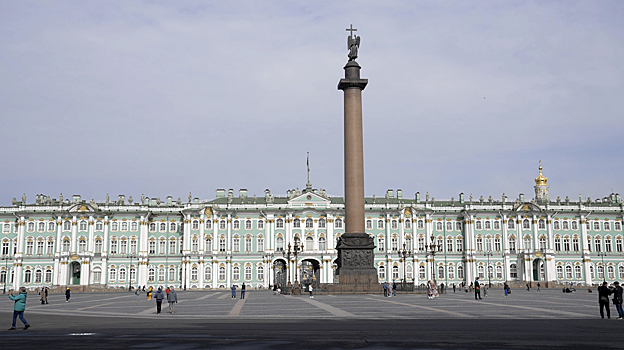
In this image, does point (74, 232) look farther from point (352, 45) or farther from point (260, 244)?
point (352, 45)

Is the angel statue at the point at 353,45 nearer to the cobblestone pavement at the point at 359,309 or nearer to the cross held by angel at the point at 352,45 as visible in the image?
the cross held by angel at the point at 352,45

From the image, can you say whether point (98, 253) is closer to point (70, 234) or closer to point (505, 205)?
point (70, 234)

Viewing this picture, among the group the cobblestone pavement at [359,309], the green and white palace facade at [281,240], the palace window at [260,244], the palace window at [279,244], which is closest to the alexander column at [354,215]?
the cobblestone pavement at [359,309]

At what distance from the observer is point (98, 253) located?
276ft

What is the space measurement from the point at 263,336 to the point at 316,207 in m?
70.9

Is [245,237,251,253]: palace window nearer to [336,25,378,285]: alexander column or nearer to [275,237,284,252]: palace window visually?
[275,237,284,252]: palace window

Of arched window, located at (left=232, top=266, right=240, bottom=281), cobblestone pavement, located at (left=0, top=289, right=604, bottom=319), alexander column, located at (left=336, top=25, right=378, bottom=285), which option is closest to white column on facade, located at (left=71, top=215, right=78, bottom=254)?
arched window, located at (left=232, top=266, right=240, bottom=281)

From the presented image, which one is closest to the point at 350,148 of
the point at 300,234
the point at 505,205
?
the point at 300,234

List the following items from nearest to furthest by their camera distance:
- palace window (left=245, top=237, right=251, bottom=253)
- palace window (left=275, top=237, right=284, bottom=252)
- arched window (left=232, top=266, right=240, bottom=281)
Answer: arched window (left=232, top=266, right=240, bottom=281), palace window (left=275, top=237, right=284, bottom=252), palace window (left=245, top=237, right=251, bottom=253)

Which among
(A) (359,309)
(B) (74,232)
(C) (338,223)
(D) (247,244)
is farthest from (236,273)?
(A) (359,309)

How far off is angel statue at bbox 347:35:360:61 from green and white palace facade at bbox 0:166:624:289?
38774 millimetres

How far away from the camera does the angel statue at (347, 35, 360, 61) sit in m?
50.2

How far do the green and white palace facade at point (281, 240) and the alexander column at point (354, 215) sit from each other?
3685 cm

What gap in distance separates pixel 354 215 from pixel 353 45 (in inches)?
551
